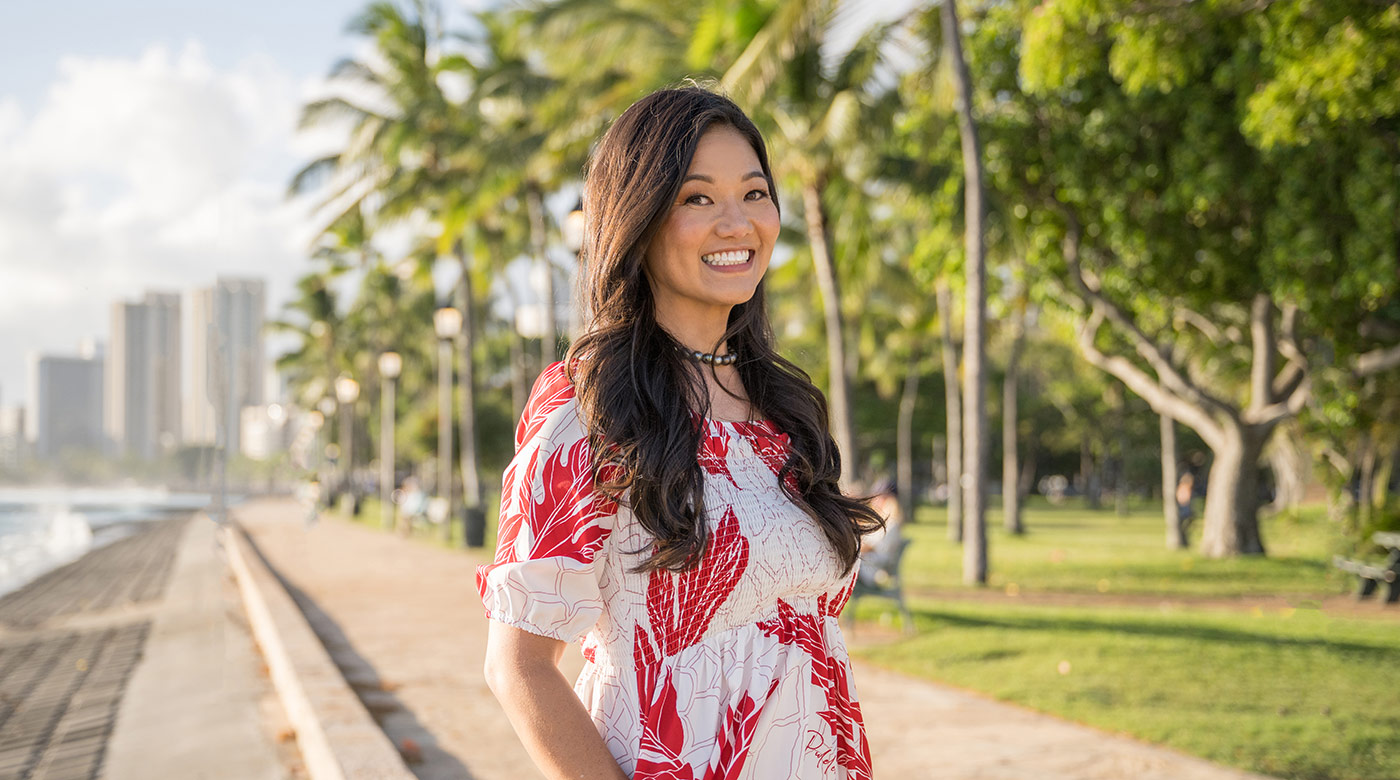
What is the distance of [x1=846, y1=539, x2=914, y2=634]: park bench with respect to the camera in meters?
8.99

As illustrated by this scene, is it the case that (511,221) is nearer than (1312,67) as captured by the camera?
No

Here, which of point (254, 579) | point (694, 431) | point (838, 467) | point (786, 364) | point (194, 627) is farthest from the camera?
point (194, 627)

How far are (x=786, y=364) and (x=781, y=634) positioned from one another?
0.60m

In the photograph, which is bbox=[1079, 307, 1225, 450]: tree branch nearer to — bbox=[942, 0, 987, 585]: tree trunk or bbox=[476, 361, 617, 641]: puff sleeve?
bbox=[942, 0, 987, 585]: tree trunk

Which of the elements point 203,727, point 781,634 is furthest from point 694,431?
point 203,727

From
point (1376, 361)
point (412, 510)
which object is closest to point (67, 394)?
point (412, 510)

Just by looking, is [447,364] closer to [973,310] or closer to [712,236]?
[973,310]

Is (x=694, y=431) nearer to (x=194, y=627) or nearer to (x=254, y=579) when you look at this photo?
(x=254, y=579)

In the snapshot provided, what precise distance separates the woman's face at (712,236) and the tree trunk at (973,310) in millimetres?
10621

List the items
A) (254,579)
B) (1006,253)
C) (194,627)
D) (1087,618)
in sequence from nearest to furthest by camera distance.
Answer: (1087,618)
(254,579)
(194,627)
(1006,253)

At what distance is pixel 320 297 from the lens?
51.8m

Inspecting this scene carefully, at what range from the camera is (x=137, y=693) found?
9.70 m

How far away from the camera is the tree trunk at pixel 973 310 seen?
1214 cm

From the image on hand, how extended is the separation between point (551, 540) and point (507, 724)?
5.15 m
